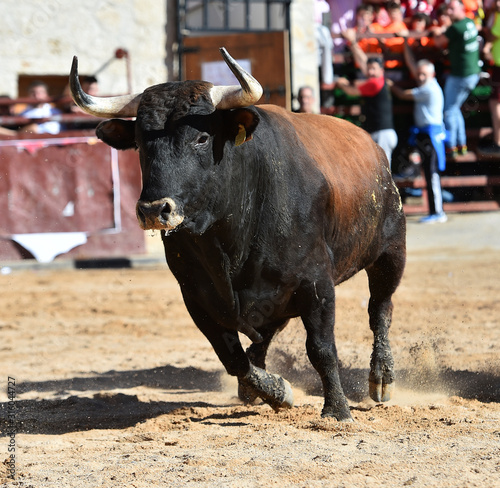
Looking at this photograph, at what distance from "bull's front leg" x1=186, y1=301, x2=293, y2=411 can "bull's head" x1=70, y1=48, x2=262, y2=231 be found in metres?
0.81

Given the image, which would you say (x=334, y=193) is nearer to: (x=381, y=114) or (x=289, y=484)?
(x=289, y=484)

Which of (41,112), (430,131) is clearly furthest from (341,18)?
(41,112)

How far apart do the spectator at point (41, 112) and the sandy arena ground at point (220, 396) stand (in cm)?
245

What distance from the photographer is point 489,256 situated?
10.6 metres

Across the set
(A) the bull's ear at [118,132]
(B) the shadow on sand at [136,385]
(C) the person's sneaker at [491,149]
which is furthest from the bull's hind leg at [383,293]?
(C) the person's sneaker at [491,149]

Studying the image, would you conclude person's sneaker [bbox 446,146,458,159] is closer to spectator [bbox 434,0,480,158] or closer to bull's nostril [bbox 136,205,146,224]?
spectator [bbox 434,0,480,158]

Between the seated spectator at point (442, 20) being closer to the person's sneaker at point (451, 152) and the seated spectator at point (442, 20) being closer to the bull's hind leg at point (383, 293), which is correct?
the person's sneaker at point (451, 152)

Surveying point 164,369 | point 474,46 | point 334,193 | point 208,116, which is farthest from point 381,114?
point 208,116

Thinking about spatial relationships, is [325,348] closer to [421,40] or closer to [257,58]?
[257,58]

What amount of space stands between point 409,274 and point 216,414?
536cm

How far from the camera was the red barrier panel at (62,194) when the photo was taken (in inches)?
431

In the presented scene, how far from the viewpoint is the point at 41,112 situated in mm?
11656

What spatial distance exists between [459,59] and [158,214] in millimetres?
8985

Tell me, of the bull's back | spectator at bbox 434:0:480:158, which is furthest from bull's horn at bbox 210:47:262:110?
spectator at bbox 434:0:480:158
